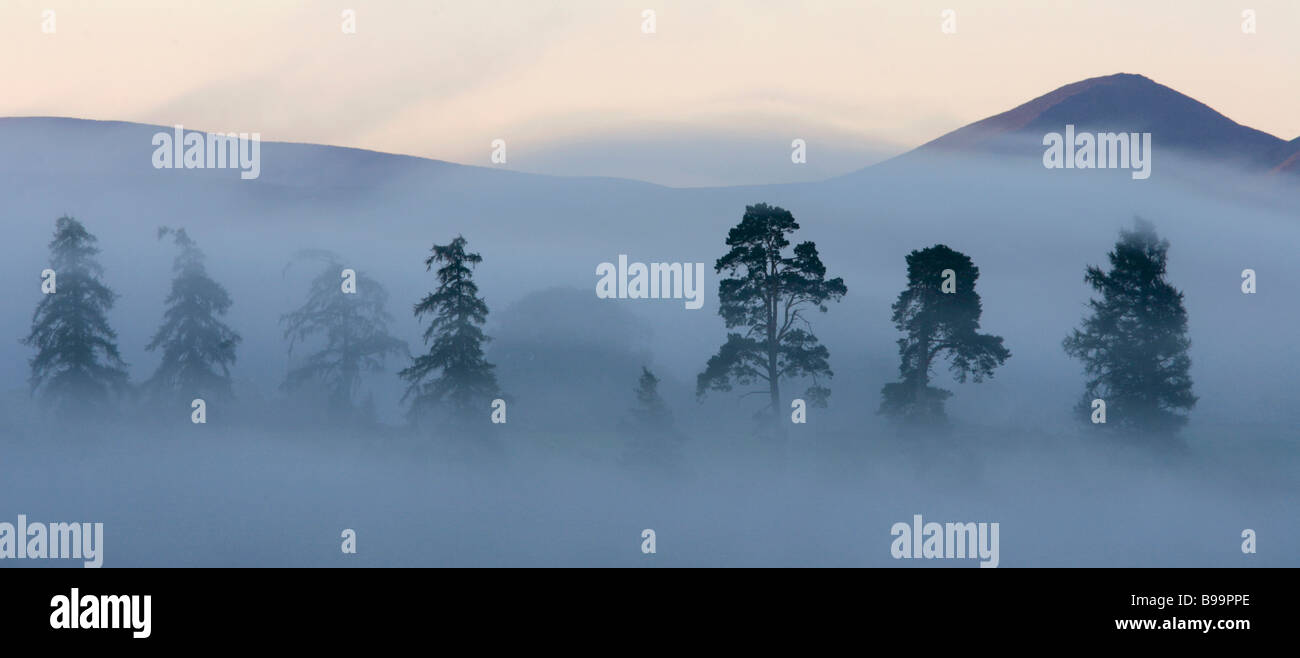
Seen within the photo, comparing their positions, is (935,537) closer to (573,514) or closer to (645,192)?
(573,514)

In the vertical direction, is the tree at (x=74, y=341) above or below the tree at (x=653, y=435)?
above

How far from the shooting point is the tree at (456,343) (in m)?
43.5

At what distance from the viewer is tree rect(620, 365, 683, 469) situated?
44.2 metres

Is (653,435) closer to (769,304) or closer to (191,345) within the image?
(769,304)

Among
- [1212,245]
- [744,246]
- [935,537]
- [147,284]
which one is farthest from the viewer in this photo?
[1212,245]

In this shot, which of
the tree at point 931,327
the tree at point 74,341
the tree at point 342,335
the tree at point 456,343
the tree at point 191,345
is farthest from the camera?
the tree at point 191,345

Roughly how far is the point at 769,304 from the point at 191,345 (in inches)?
993

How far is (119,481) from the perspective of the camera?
153 feet

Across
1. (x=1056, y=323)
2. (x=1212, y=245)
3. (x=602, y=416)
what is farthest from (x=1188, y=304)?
(x=602, y=416)

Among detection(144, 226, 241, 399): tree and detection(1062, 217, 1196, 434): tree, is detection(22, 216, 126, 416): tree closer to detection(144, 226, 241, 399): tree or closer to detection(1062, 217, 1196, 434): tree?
detection(144, 226, 241, 399): tree

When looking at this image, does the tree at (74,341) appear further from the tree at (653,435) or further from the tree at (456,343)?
the tree at (653,435)

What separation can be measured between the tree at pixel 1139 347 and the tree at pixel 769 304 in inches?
420

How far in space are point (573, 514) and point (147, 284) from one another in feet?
99.2

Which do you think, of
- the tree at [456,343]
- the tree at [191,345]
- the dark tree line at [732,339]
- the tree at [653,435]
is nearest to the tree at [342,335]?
the dark tree line at [732,339]
